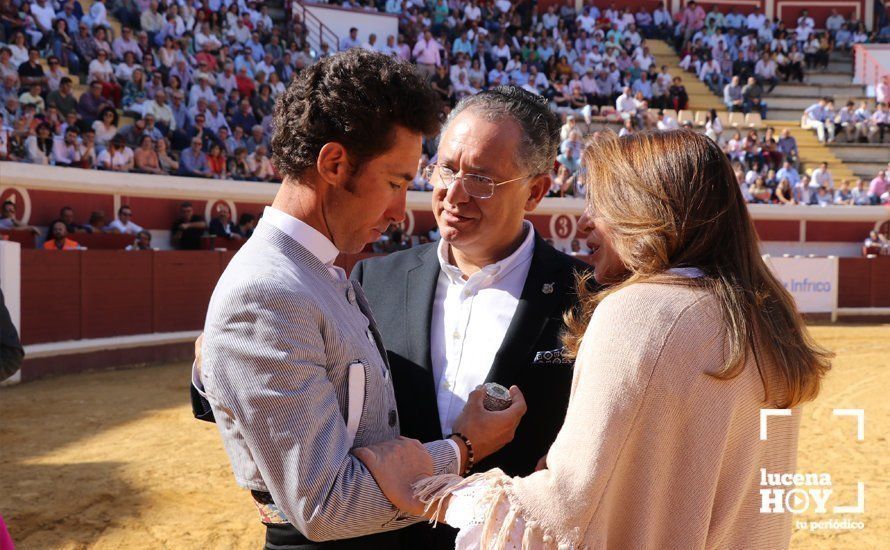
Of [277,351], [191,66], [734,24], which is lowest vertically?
[277,351]

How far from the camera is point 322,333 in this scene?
1371 millimetres

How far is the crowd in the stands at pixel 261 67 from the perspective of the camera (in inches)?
392

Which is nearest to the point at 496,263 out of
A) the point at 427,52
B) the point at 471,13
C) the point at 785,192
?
the point at 427,52

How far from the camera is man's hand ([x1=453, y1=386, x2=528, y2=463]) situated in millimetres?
1580

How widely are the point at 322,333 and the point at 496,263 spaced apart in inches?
34.0

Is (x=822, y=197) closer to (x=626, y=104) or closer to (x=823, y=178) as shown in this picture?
(x=823, y=178)

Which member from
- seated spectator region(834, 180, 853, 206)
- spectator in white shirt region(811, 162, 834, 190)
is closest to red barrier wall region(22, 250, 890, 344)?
spectator in white shirt region(811, 162, 834, 190)

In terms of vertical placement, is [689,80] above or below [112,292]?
above

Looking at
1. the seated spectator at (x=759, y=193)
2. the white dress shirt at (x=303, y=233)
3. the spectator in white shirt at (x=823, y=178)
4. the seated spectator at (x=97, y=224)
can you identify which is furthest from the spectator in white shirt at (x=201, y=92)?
the spectator in white shirt at (x=823, y=178)

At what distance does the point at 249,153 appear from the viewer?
11.8 metres

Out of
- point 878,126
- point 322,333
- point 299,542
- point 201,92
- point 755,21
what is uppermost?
point 755,21

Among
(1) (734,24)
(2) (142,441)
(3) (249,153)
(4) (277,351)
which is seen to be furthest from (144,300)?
(1) (734,24)

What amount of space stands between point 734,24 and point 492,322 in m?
23.7

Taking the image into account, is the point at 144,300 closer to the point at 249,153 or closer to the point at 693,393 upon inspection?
the point at 249,153
